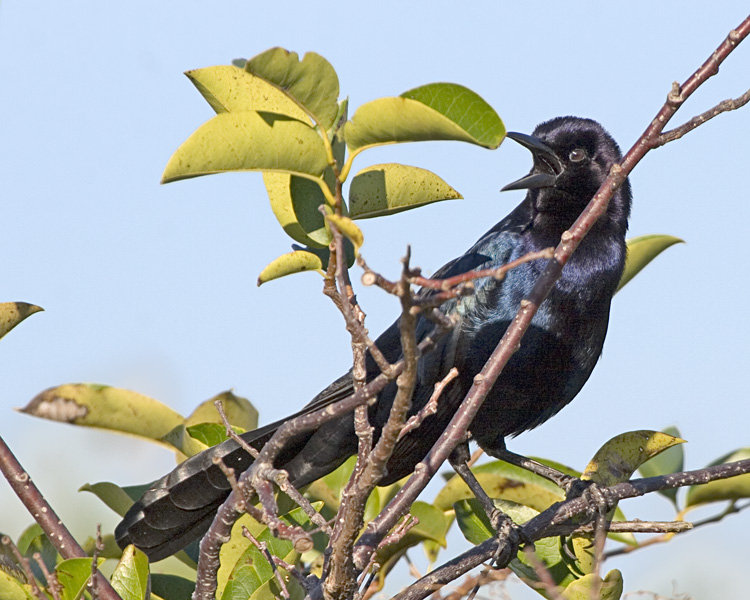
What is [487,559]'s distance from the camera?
2.61m

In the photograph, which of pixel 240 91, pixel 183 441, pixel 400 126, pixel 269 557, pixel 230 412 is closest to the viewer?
pixel 400 126

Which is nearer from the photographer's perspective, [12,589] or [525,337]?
[12,589]

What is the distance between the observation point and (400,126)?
1886 mm

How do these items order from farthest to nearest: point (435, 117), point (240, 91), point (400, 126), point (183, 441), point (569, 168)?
point (569, 168), point (183, 441), point (240, 91), point (400, 126), point (435, 117)

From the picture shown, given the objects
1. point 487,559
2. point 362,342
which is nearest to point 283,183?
point 362,342

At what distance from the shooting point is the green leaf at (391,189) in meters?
2.09

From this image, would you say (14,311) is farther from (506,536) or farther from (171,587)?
(506,536)

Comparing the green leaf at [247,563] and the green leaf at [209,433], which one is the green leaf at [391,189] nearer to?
the green leaf at [247,563]

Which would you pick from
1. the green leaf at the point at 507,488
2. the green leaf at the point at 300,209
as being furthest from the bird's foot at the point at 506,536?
the green leaf at the point at 300,209

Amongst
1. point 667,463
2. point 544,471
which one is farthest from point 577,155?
point 667,463

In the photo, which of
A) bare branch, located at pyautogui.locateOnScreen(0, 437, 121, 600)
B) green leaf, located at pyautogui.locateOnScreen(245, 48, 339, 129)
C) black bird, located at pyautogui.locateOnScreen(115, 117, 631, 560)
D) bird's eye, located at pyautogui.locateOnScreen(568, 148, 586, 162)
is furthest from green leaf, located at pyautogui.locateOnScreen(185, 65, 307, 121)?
bird's eye, located at pyautogui.locateOnScreen(568, 148, 586, 162)

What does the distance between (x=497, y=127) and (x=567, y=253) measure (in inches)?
13.0

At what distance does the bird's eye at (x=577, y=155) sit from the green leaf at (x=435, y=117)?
8.73 ft

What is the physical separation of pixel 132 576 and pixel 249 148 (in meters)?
1.07
